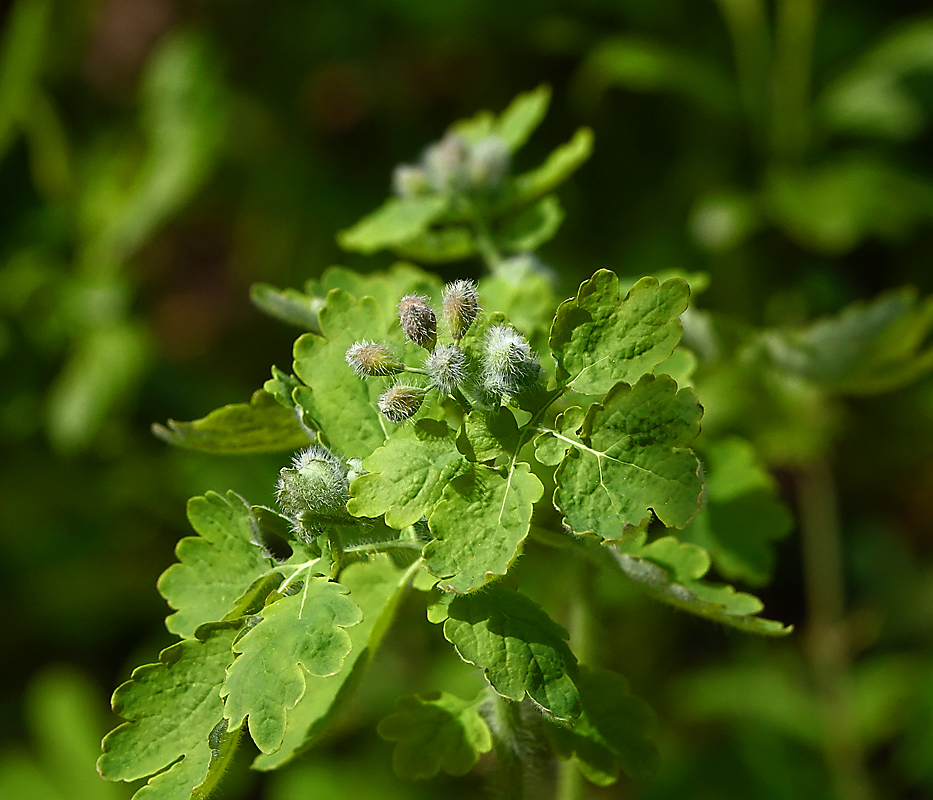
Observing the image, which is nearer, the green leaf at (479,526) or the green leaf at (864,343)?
the green leaf at (479,526)

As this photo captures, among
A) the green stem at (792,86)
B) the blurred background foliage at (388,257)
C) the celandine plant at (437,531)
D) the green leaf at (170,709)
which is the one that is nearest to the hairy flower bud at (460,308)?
the celandine plant at (437,531)

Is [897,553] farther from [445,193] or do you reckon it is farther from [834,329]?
[445,193]

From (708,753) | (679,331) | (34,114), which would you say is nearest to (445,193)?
(679,331)

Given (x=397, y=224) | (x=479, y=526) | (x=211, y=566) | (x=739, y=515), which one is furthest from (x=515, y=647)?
(x=397, y=224)

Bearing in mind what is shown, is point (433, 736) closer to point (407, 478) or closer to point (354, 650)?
point (354, 650)

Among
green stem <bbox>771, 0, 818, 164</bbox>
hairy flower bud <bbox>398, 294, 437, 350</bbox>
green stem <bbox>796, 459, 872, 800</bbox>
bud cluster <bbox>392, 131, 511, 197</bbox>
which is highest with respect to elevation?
hairy flower bud <bbox>398, 294, 437, 350</bbox>

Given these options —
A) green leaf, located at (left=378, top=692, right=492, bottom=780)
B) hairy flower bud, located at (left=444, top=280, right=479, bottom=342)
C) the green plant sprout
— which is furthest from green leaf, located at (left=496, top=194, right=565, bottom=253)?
green leaf, located at (left=378, top=692, right=492, bottom=780)

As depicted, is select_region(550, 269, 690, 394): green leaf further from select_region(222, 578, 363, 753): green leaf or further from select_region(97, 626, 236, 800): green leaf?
select_region(97, 626, 236, 800): green leaf

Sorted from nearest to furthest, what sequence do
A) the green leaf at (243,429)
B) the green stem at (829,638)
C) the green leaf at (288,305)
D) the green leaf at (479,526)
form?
the green leaf at (479,526), the green leaf at (243,429), the green leaf at (288,305), the green stem at (829,638)

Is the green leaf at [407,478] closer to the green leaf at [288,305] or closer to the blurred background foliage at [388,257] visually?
the green leaf at [288,305]
